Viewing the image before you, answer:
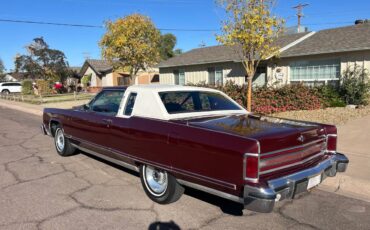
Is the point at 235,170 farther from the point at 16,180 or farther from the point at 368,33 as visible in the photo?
the point at 368,33

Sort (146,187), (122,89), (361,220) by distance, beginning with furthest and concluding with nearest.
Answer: (122,89) < (146,187) < (361,220)

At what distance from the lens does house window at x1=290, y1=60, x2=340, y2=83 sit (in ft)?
52.8

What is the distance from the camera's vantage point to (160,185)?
4.64 m

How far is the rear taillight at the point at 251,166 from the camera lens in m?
3.42

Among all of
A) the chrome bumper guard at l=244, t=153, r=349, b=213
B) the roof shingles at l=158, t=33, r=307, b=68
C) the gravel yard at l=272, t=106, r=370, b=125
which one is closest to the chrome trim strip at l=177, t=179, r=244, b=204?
the chrome bumper guard at l=244, t=153, r=349, b=213

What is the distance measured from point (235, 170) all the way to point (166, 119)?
1.33 meters

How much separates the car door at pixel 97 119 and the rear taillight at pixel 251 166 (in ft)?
8.35

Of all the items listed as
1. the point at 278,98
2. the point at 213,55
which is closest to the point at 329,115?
the point at 278,98

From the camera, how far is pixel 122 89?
5.54 meters

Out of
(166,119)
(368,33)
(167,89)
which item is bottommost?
(166,119)

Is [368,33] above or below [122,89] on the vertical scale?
above

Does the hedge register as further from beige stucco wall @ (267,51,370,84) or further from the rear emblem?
the rear emblem

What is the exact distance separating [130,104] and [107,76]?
33.2m

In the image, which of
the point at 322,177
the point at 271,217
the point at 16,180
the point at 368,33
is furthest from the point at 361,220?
the point at 368,33
